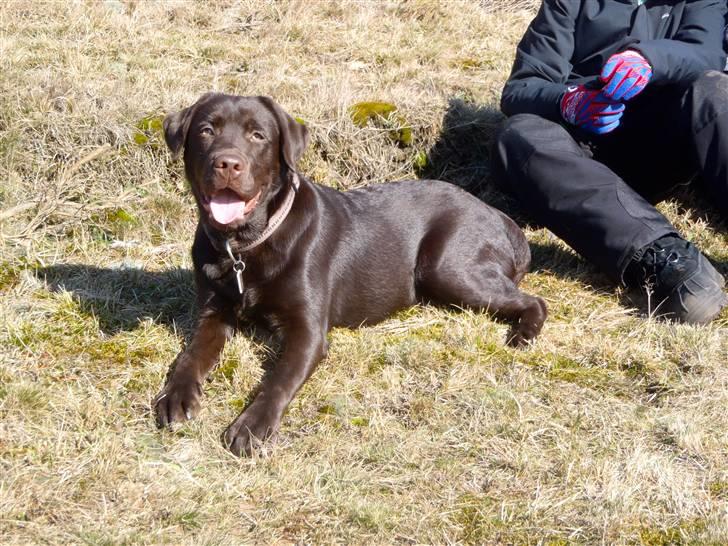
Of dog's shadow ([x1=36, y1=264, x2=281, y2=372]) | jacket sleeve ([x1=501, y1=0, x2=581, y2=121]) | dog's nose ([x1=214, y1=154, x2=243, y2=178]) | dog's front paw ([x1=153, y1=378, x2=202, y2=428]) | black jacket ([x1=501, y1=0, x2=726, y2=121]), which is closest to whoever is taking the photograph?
dog's front paw ([x1=153, y1=378, x2=202, y2=428])

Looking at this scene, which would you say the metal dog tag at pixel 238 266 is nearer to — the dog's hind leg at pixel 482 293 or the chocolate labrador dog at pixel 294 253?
the chocolate labrador dog at pixel 294 253

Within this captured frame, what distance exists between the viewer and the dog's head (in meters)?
3.61

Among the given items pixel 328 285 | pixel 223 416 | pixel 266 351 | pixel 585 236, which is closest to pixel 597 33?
pixel 585 236

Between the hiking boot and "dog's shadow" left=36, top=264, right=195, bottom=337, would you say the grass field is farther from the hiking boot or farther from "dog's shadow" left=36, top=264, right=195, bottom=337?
the hiking boot

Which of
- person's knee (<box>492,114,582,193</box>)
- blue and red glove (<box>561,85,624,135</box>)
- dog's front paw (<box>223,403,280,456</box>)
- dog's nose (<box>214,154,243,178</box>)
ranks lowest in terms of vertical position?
dog's front paw (<box>223,403,280,456</box>)

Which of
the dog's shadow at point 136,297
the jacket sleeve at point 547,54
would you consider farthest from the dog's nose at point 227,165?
the jacket sleeve at point 547,54

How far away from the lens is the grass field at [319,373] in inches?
109

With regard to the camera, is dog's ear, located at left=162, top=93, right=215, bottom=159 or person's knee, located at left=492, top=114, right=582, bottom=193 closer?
dog's ear, located at left=162, top=93, right=215, bottom=159

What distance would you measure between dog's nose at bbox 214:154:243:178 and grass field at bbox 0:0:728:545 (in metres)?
0.80

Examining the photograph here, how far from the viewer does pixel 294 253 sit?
3904 millimetres

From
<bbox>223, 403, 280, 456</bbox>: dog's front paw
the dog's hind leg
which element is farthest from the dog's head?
the dog's hind leg

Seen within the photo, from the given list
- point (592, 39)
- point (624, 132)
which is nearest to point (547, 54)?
point (592, 39)

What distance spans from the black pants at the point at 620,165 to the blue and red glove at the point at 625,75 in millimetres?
296

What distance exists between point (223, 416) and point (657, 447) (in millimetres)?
1631
